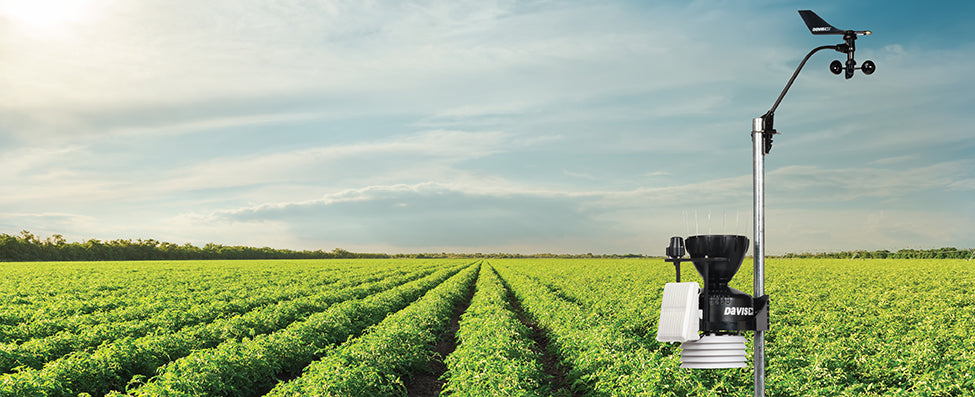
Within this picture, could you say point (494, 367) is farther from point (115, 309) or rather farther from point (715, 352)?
point (115, 309)

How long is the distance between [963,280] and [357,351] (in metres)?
40.3

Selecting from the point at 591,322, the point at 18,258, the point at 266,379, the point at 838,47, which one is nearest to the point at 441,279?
the point at 591,322

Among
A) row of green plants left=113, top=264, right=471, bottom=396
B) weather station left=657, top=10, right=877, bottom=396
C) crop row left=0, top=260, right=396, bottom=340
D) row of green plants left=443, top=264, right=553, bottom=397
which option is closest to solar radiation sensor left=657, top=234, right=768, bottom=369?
weather station left=657, top=10, right=877, bottom=396

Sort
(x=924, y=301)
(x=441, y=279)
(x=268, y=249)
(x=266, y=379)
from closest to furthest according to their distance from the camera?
(x=266, y=379) < (x=924, y=301) < (x=441, y=279) < (x=268, y=249)

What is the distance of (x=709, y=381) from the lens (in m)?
10.2

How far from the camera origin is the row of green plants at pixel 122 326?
1269cm

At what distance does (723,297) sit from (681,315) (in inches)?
13.6

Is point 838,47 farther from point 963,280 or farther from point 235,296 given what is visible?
point 963,280

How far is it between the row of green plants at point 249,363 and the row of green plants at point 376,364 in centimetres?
67

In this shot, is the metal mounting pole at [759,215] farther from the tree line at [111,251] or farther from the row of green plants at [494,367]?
the tree line at [111,251]

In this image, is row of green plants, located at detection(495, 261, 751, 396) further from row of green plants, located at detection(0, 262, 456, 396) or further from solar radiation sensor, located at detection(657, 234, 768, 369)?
row of green plants, located at detection(0, 262, 456, 396)

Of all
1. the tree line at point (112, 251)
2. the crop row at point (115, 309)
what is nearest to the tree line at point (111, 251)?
the tree line at point (112, 251)

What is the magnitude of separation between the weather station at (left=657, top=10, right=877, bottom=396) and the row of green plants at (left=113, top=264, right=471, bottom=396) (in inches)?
326

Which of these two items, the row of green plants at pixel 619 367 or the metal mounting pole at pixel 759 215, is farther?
the row of green plants at pixel 619 367
